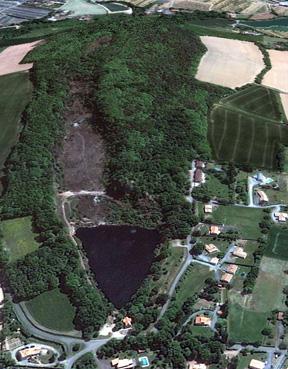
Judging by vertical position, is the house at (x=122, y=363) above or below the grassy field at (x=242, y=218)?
below

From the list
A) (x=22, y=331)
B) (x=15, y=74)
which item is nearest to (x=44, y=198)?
(x=22, y=331)

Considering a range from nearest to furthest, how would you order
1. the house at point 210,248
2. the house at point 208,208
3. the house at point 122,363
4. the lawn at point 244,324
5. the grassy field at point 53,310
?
the house at point 122,363, the lawn at point 244,324, the grassy field at point 53,310, the house at point 210,248, the house at point 208,208

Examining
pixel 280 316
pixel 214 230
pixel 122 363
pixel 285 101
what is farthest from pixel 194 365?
pixel 285 101

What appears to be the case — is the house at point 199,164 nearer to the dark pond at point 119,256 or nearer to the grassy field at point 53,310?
the dark pond at point 119,256

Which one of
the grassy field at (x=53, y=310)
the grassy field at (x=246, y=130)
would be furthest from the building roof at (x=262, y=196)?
the grassy field at (x=53, y=310)

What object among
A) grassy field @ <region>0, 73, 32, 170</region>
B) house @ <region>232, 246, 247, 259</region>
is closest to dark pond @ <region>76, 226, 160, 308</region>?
house @ <region>232, 246, 247, 259</region>

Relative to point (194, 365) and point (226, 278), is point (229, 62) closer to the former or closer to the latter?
point (226, 278)
